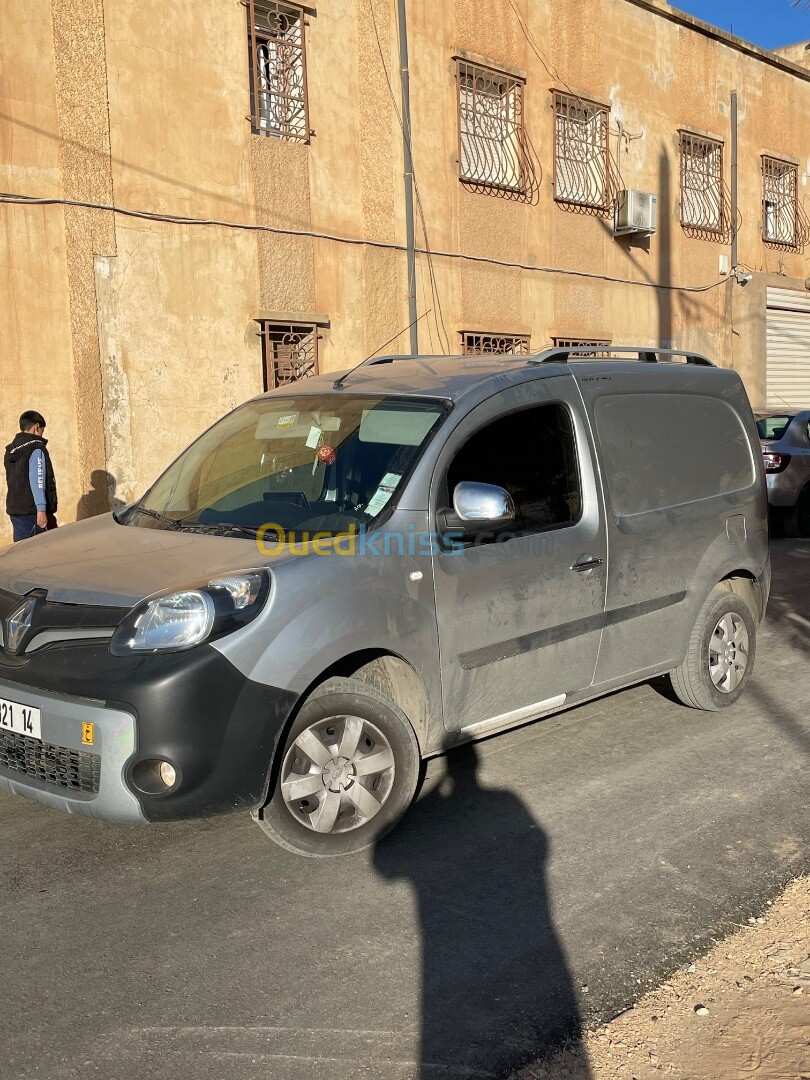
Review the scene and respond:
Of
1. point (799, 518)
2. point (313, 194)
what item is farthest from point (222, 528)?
point (799, 518)

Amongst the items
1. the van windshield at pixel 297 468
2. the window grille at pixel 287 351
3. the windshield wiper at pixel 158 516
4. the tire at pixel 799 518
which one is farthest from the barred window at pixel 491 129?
the windshield wiper at pixel 158 516

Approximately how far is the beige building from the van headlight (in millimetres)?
7647

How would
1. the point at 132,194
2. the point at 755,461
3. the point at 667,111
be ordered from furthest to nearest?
1. the point at 667,111
2. the point at 132,194
3. the point at 755,461

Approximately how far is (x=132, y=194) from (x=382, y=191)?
370cm

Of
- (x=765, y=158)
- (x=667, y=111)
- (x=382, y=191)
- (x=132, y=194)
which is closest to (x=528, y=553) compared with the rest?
(x=132, y=194)

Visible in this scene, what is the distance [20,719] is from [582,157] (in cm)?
1550

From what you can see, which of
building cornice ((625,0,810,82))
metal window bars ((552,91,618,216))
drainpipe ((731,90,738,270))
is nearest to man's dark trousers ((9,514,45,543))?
metal window bars ((552,91,618,216))

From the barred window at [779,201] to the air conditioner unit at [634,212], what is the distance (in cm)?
516

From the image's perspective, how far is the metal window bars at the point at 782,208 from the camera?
70.4ft

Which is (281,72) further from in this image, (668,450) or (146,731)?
(146,731)

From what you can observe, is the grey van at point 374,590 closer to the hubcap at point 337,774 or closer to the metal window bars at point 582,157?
the hubcap at point 337,774

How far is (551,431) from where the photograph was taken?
4.79 meters

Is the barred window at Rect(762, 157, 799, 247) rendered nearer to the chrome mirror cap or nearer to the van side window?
the van side window

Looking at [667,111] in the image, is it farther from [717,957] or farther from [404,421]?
[717,957]
